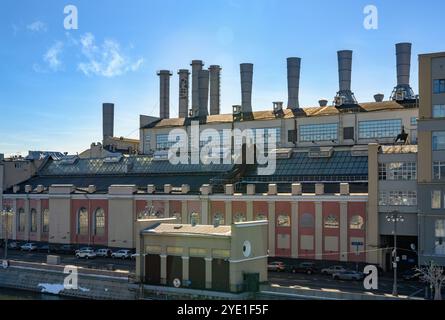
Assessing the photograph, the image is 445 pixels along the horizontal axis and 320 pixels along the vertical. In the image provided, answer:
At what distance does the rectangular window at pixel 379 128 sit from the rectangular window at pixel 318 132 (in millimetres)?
3258

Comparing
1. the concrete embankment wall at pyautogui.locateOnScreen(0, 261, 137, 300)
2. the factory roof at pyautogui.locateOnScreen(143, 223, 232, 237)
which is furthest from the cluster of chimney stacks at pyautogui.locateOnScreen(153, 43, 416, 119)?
the concrete embankment wall at pyautogui.locateOnScreen(0, 261, 137, 300)

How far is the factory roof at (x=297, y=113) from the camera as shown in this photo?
7444 centimetres

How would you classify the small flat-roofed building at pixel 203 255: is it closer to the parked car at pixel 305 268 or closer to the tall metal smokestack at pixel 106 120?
the parked car at pixel 305 268

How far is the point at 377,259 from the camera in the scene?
55375mm

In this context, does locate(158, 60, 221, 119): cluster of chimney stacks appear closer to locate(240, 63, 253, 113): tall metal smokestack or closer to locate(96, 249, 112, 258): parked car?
locate(240, 63, 253, 113): tall metal smokestack

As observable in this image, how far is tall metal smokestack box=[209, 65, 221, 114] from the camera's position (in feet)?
336

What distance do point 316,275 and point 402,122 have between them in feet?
80.8

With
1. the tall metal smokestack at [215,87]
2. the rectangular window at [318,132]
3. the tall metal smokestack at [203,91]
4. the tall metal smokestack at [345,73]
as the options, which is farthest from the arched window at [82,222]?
the tall metal smokestack at [345,73]

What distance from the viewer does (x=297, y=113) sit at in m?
80.8

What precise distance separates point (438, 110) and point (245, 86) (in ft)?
144

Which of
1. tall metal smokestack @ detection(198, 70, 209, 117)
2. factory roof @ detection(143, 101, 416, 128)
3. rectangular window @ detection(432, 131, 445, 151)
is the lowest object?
rectangular window @ detection(432, 131, 445, 151)

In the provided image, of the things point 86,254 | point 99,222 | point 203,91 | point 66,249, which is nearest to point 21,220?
point 66,249

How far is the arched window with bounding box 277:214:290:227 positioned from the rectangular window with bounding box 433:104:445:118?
16.3m
